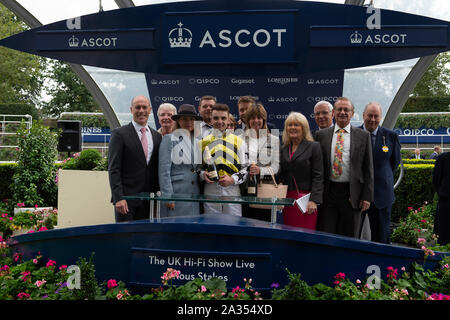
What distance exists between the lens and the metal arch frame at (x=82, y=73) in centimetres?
780

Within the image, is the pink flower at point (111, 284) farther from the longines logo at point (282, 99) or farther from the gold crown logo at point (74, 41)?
the longines logo at point (282, 99)

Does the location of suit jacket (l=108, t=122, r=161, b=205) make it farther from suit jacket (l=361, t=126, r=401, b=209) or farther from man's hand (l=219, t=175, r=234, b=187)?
suit jacket (l=361, t=126, r=401, b=209)

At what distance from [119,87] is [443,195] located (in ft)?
19.0

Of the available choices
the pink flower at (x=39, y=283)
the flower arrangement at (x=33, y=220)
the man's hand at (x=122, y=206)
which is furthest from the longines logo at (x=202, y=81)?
the pink flower at (x=39, y=283)

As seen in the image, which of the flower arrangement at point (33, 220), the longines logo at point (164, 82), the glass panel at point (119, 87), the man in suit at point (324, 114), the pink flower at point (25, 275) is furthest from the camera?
the glass panel at point (119, 87)

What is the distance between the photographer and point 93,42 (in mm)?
5117

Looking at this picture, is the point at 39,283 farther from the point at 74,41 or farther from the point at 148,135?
the point at 74,41

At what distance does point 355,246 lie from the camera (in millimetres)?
3236

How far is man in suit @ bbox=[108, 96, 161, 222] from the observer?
436 cm

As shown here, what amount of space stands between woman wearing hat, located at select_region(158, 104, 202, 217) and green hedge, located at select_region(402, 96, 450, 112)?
31.8 metres

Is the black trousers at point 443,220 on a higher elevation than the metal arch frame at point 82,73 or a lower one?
lower

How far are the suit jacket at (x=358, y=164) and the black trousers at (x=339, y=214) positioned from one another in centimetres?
7

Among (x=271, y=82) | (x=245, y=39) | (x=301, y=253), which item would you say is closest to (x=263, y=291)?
(x=301, y=253)

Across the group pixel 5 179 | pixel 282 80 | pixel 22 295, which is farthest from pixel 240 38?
pixel 5 179
